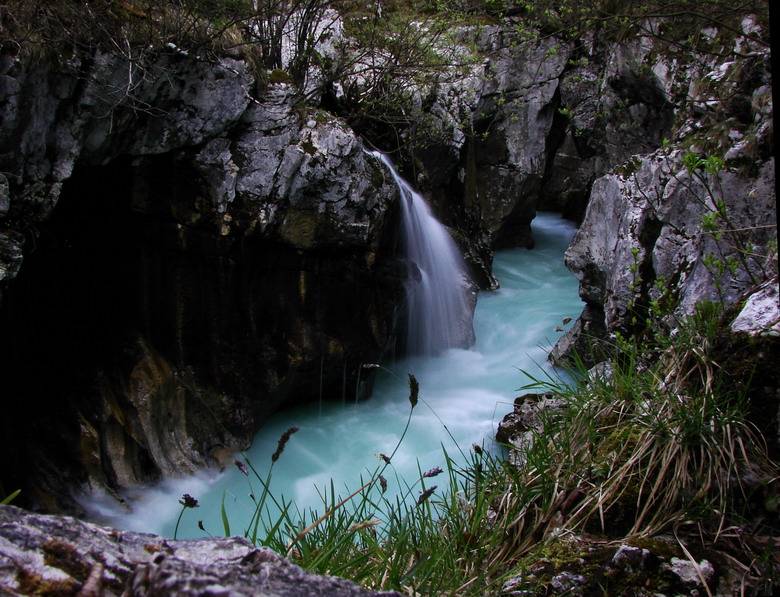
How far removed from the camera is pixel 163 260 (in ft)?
19.1

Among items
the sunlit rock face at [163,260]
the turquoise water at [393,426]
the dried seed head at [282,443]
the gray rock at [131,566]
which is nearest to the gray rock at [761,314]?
the turquoise water at [393,426]

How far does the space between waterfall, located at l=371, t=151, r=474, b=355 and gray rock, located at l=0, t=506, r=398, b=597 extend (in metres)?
6.47

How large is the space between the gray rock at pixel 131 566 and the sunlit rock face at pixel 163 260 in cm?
389

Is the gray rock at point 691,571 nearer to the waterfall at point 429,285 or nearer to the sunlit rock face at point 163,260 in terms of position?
the sunlit rock face at point 163,260

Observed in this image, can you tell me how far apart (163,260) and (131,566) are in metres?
5.19

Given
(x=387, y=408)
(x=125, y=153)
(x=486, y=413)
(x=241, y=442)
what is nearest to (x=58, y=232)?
(x=125, y=153)

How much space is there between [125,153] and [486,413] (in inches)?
188

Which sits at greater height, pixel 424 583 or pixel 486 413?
pixel 424 583

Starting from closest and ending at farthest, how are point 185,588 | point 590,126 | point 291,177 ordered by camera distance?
1. point 185,588
2. point 291,177
3. point 590,126

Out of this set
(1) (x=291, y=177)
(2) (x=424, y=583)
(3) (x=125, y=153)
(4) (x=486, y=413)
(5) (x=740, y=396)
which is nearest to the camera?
(2) (x=424, y=583)

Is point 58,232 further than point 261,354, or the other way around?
point 261,354

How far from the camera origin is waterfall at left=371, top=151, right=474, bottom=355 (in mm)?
7750

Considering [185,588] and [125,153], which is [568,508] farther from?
[125,153]

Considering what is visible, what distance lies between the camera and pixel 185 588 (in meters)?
0.88
